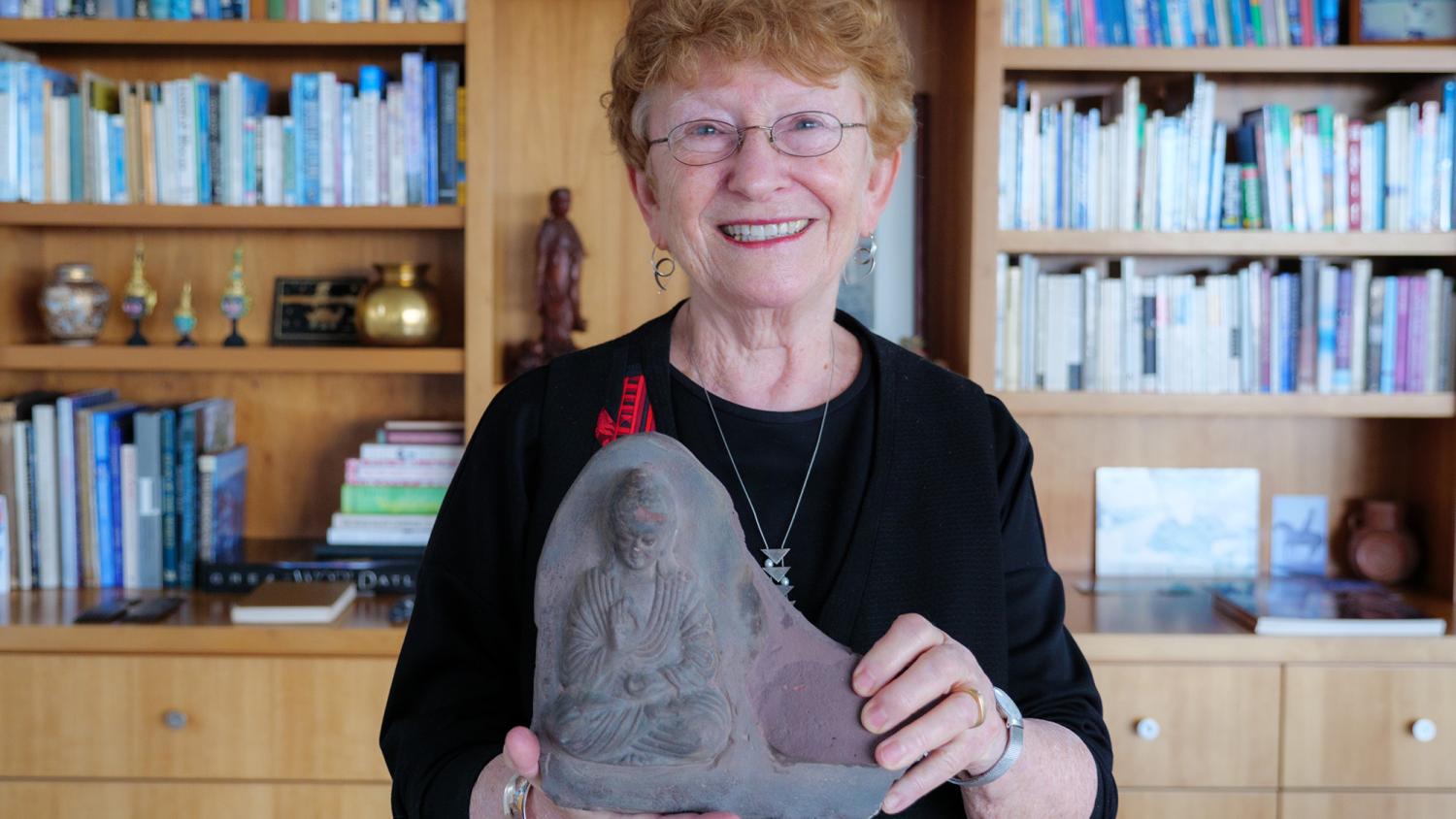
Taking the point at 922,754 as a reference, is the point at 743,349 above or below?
above

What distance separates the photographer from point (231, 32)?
8.32ft

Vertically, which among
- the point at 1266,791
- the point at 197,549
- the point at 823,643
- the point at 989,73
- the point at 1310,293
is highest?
the point at 989,73

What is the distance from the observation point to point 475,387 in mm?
2613

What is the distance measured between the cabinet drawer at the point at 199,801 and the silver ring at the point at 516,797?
1462mm

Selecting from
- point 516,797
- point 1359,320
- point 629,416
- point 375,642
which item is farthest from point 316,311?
point 1359,320

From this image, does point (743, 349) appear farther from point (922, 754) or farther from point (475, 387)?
point (475, 387)

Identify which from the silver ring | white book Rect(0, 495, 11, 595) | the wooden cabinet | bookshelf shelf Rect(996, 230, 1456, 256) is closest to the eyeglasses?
the silver ring

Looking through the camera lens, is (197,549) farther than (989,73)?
Yes

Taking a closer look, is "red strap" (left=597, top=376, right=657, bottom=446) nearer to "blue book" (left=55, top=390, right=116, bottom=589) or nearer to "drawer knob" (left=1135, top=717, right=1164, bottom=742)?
"drawer knob" (left=1135, top=717, right=1164, bottom=742)

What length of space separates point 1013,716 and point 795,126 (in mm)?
563

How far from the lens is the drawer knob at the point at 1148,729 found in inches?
94.6

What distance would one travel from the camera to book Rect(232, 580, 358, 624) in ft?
7.92

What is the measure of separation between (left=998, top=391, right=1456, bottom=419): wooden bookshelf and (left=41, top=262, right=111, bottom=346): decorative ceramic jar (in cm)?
192

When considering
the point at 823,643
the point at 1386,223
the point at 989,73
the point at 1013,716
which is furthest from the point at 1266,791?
the point at 823,643
